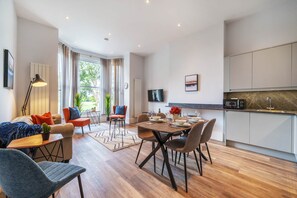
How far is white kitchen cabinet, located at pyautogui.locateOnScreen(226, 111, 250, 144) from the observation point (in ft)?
9.97

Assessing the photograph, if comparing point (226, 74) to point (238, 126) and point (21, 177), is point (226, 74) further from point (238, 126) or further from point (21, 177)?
point (21, 177)

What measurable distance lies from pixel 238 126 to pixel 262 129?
1.44ft

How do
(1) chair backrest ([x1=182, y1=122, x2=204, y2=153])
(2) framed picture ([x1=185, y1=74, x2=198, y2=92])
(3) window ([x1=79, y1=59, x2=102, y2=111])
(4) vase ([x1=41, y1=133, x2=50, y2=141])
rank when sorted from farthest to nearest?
(3) window ([x1=79, y1=59, x2=102, y2=111]) < (2) framed picture ([x1=185, y1=74, x2=198, y2=92]) < (1) chair backrest ([x1=182, y1=122, x2=204, y2=153]) < (4) vase ([x1=41, y1=133, x2=50, y2=141])

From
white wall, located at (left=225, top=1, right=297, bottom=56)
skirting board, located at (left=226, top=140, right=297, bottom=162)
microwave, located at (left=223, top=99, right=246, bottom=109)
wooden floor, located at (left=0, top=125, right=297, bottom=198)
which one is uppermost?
white wall, located at (left=225, top=1, right=297, bottom=56)

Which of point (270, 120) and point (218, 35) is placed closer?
point (270, 120)

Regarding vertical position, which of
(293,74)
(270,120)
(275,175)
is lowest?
(275,175)

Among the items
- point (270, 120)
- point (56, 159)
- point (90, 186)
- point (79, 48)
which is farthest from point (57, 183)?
point (79, 48)

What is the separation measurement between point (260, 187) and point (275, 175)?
57 cm

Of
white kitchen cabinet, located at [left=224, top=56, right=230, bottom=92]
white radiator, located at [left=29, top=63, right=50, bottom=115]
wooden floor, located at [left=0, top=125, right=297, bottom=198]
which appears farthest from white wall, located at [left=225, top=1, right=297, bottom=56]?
white radiator, located at [left=29, top=63, right=50, bottom=115]

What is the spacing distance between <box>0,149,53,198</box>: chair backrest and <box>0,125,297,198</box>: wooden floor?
2.69ft

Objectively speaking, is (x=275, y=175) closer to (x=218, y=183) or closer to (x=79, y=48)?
(x=218, y=183)

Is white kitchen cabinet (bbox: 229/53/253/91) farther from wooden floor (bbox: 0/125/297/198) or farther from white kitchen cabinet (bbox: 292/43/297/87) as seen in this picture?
wooden floor (bbox: 0/125/297/198)

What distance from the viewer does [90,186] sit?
1.86 metres

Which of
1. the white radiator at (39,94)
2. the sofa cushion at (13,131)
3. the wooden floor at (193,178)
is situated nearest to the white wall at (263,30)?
the wooden floor at (193,178)
